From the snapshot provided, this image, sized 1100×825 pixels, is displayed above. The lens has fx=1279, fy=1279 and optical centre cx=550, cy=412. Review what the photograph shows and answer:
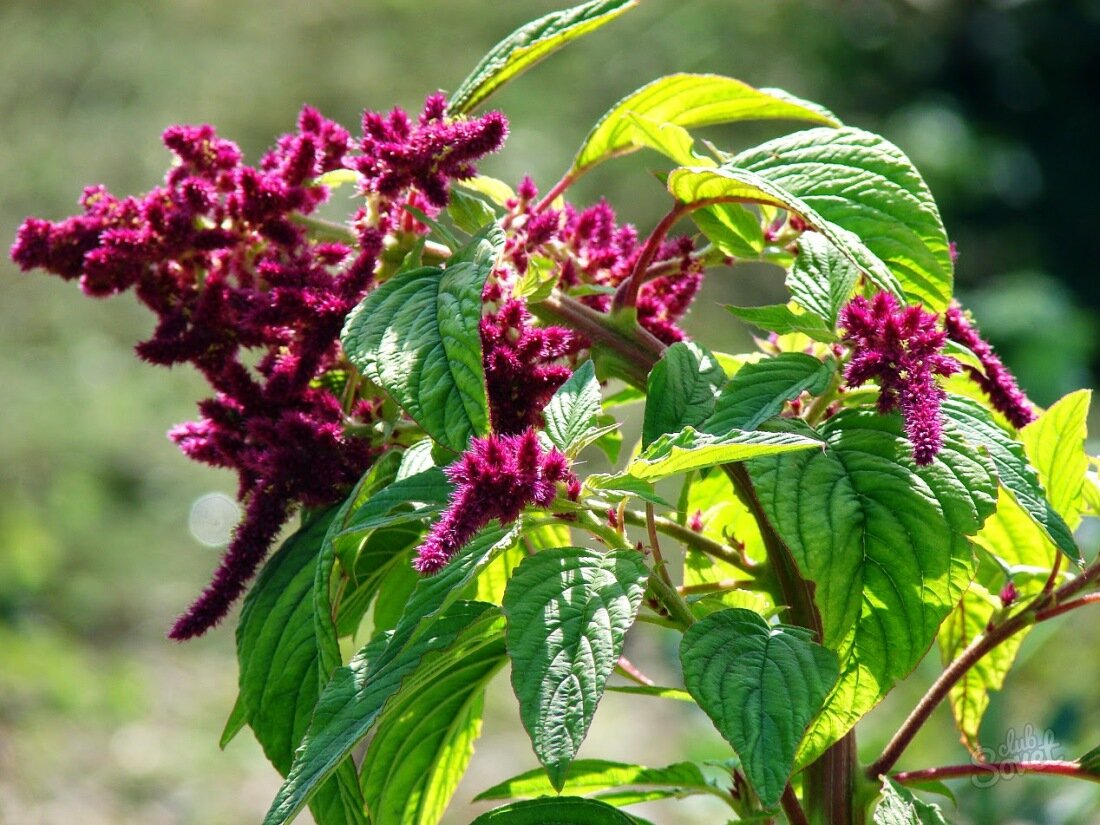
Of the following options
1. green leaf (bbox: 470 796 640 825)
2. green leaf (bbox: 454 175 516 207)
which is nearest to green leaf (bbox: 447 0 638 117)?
green leaf (bbox: 454 175 516 207)

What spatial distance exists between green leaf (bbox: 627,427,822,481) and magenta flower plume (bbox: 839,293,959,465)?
6 centimetres

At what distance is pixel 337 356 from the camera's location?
73 cm

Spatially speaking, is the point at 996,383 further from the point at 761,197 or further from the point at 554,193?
the point at 554,193

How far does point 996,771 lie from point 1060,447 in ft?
0.62

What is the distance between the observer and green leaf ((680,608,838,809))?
532mm

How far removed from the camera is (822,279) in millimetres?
689

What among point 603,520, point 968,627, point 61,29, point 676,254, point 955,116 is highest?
point 61,29

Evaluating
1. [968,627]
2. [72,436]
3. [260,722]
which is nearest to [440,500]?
[260,722]

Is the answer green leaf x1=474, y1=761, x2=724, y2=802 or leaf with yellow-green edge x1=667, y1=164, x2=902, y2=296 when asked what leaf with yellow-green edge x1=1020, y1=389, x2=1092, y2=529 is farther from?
green leaf x1=474, y1=761, x2=724, y2=802

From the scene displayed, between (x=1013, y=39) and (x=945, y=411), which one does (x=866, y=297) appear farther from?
(x=1013, y=39)

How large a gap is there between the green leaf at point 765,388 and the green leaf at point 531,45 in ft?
0.73

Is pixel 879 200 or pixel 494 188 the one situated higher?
pixel 494 188

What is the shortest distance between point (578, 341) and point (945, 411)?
0.64 feet

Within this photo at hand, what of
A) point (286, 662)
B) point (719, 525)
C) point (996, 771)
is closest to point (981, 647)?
point (996, 771)
